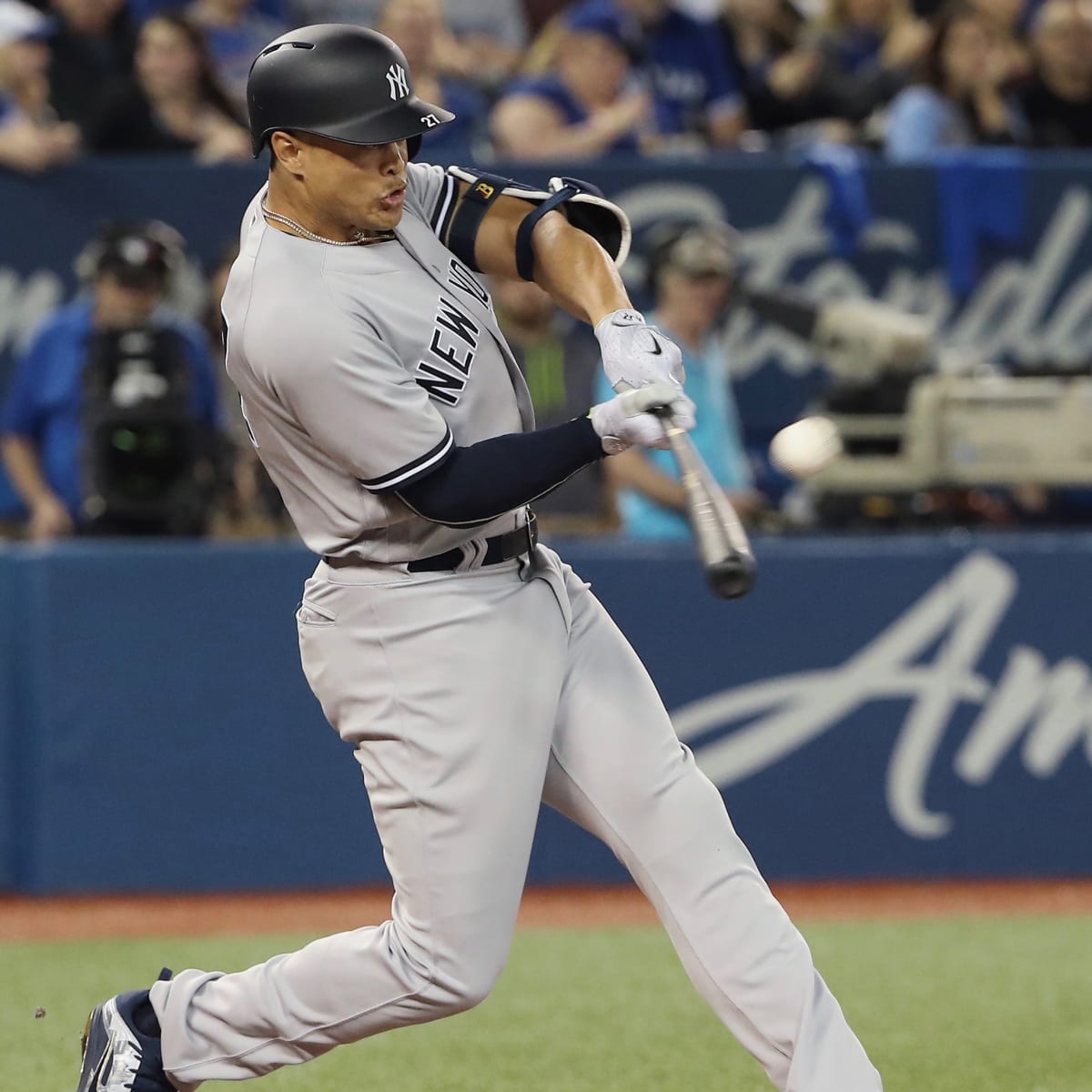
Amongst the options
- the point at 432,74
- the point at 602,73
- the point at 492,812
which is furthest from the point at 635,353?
the point at 432,74

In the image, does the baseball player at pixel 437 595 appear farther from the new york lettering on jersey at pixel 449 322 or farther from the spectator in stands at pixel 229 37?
the spectator in stands at pixel 229 37

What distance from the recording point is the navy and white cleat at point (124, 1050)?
10.8 ft

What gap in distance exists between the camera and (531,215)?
3205 millimetres

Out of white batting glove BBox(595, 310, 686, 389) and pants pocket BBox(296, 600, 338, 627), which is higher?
white batting glove BBox(595, 310, 686, 389)

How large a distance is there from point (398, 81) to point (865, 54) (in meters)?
6.68

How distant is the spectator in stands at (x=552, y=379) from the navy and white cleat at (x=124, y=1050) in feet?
11.4

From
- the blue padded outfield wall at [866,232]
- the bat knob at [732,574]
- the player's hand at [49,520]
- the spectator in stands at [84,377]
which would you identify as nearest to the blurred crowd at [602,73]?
the blue padded outfield wall at [866,232]

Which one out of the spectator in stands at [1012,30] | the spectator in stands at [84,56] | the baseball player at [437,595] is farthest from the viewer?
the spectator in stands at [1012,30]

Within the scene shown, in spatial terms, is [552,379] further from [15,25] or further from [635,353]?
[635,353]

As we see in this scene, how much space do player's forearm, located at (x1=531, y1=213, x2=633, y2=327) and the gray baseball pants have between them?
0.45 meters

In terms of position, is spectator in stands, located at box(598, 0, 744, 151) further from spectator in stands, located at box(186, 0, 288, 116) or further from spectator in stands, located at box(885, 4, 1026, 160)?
spectator in stands, located at box(186, 0, 288, 116)

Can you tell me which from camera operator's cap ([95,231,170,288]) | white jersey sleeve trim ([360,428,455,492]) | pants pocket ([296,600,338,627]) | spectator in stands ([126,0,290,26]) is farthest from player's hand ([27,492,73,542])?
white jersey sleeve trim ([360,428,455,492])

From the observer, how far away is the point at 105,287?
6230 mm

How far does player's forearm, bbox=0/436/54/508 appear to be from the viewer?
6.48 metres
